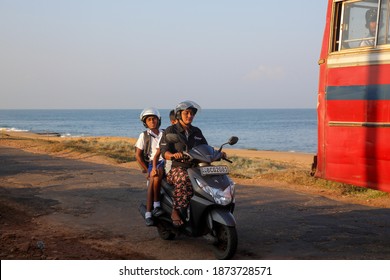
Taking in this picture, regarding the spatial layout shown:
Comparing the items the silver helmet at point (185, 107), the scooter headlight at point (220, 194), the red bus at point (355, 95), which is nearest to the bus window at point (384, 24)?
the red bus at point (355, 95)

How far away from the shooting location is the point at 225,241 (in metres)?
6.39

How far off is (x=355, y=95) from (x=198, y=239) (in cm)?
290

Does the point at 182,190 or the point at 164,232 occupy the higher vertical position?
the point at 182,190

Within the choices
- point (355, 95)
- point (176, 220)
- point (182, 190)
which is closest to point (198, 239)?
point (176, 220)

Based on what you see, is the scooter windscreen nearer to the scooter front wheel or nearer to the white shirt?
the scooter front wheel

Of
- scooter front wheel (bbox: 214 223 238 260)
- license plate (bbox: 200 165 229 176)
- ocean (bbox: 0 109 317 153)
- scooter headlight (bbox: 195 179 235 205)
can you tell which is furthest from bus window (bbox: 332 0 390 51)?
ocean (bbox: 0 109 317 153)

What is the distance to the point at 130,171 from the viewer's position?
15.6 meters

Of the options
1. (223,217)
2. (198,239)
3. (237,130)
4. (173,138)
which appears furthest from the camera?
(237,130)

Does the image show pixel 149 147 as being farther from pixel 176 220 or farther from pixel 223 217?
pixel 223 217

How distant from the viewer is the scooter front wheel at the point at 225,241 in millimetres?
6141

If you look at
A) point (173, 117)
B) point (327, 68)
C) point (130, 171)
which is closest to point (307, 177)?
point (130, 171)

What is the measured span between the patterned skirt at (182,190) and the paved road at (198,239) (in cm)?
63

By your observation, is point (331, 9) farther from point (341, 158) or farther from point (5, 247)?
point (5, 247)

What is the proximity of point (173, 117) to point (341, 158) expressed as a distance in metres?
2.48
